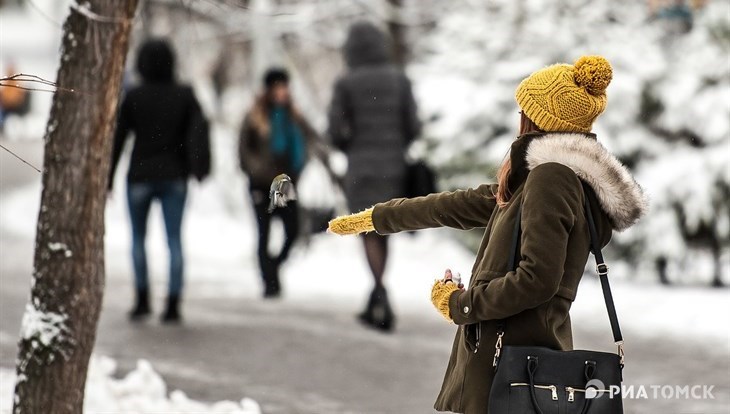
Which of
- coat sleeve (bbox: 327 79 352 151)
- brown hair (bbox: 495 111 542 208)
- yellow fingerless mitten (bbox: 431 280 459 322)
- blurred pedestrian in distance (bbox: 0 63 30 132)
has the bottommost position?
yellow fingerless mitten (bbox: 431 280 459 322)

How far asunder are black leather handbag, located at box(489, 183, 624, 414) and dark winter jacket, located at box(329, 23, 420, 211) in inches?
206

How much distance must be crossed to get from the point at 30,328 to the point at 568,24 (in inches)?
352

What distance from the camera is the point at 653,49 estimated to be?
11703mm

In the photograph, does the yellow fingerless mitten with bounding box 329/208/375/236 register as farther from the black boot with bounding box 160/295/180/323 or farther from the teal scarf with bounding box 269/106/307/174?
the teal scarf with bounding box 269/106/307/174

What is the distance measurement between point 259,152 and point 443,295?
240 inches

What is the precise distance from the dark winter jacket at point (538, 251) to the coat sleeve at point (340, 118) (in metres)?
5.13

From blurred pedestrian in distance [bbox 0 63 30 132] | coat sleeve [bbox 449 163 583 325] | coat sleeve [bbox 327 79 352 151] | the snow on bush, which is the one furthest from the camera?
blurred pedestrian in distance [bbox 0 63 30 132]

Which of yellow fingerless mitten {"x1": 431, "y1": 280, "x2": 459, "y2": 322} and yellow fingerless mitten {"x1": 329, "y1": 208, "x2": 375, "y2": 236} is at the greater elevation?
yellow fingerless mitten {"x1": 329, "y1": 208, "x2": 375, "y2": 236}

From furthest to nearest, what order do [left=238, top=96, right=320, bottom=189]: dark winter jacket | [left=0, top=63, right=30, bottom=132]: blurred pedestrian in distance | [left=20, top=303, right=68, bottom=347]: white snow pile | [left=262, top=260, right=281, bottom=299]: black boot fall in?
[left=0, top=63, right=30, bottom=132]: blurred pedestrian in distance < [left=262, top=260, right=281, bottom=299]: black boot < [left=238, top=96, right=320, bottom=189]: dark winter jacket < [left=20, top=303, right=68, bottom=347]: white snow pile

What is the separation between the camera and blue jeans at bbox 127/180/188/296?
848 cm

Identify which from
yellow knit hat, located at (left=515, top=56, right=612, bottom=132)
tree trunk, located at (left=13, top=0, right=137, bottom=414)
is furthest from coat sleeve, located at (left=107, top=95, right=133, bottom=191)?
yellow knit hat, located at (left=515, top=56, right=612, bottom=132)

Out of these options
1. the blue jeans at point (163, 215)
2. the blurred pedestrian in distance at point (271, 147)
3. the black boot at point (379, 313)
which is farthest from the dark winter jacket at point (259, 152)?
the black boot at point (379, 313)

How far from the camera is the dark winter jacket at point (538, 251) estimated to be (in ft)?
A: 11.1

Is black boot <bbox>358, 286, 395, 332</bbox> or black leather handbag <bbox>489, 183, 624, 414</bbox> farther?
black boot <bbox>358, 286, 395, 332</bbox>
